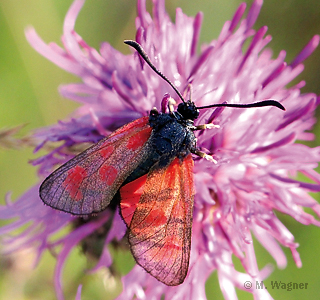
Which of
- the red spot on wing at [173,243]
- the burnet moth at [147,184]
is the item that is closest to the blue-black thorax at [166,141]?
the burnet moth at [147,184]

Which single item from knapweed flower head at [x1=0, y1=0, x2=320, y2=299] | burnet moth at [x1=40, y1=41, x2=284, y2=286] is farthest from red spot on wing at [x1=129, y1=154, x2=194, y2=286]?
knapweed flower head at [x1=0, y1=0, x2=320, y2=299]

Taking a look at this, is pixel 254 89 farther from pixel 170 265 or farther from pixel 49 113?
pixel 49 113

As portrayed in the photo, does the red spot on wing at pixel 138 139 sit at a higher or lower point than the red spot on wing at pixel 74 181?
higher

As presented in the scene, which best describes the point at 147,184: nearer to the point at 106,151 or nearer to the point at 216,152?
the point at 106,151

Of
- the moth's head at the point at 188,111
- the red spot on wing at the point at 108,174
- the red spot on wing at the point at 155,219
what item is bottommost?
the red spot on wing at the point at 155,219

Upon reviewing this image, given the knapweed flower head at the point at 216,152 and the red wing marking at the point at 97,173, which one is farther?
the knapweed flower head at the point at 216,152

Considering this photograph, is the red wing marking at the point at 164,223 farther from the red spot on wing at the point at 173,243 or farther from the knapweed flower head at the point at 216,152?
the knapweed flower head at the point at 216,152
